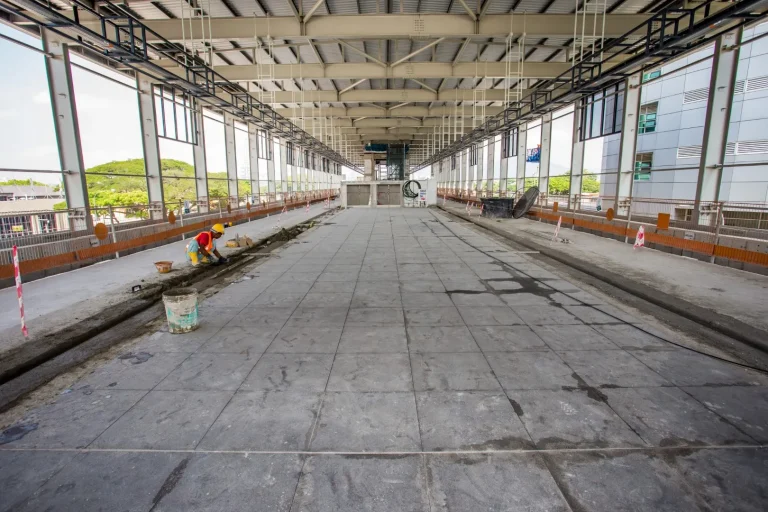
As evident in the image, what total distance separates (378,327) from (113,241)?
10209 mm

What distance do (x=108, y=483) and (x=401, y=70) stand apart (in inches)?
764

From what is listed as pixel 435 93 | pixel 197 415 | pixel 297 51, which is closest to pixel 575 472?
pixel 197 415

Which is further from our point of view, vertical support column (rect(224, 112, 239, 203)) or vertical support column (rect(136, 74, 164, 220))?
vertical support column (rect(224, 112, 239, 203))

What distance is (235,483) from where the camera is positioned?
2.76m

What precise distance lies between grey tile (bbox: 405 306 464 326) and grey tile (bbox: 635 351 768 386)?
8.35 ft

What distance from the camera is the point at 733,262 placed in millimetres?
9578

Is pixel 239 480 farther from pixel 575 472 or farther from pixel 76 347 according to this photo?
pixel 76 347

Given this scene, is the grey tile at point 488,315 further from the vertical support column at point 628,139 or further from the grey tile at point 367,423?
the vertical support column at point 628,139

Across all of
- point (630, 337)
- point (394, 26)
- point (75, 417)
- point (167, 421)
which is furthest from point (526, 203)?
point (75, 417)

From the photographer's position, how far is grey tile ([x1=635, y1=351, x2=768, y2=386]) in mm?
4234

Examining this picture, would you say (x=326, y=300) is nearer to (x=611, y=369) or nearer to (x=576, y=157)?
(x=611, y=369)

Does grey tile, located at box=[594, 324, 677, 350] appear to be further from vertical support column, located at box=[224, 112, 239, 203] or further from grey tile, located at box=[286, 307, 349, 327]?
vertical support column, located at box=[224, 112, 239, 203]

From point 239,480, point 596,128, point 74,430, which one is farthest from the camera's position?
point 596,128

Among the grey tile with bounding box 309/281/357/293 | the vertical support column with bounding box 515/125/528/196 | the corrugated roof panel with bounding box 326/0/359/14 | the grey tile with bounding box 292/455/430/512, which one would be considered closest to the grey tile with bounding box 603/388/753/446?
the grey tile with bounding box 292/455/430/512
